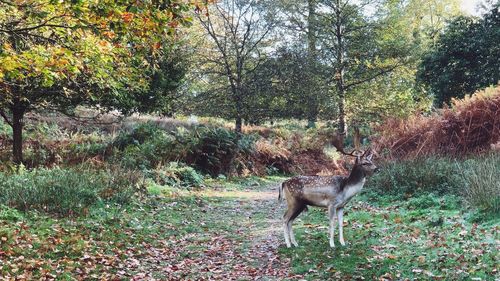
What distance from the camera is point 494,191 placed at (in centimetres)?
826

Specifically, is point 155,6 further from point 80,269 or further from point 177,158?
point 177,158

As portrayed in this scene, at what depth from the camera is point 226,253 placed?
327 inches

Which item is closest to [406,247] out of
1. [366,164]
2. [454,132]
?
[366,164]

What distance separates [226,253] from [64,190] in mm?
4372

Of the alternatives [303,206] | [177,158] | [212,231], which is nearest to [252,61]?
[177,158]

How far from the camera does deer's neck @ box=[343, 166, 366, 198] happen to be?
25.3 feet

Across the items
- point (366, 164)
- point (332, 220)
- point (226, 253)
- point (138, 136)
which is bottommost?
point (226, 253)

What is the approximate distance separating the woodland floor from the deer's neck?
97 cm

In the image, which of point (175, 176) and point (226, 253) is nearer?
point (226, 253)

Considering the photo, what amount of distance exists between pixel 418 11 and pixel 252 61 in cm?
2660

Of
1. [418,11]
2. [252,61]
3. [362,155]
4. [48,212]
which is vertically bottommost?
[48,212]

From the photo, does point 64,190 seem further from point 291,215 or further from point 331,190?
point 331,190

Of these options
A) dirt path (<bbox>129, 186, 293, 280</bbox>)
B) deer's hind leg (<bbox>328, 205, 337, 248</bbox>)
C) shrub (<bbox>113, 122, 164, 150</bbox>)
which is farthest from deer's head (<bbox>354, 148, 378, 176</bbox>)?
shrub (<bbox>113, 122, 164, 150</bbox>)

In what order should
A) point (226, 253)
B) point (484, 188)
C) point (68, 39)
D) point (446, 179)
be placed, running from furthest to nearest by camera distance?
point (446, 179)
point (68, 39)
point (484, 188)
point (226, 253)
